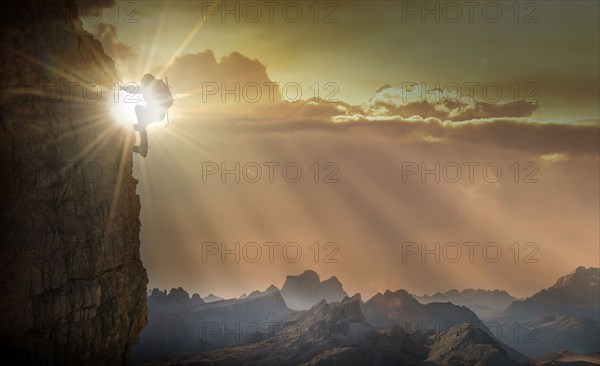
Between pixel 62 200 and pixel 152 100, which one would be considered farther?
pixel 62 200

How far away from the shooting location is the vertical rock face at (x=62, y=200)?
6962 cm

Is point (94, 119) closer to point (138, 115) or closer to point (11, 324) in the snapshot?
point (138, 115)

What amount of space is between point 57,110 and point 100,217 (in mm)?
17815

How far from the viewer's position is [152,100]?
75.2m

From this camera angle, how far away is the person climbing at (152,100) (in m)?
74.6

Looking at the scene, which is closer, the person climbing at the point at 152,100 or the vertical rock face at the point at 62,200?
the vertical rock face at the point at 62,200

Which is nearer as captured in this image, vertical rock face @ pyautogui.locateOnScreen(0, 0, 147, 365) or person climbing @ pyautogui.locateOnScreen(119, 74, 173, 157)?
vertical rock face @ pyautogui.locateOnScreen(0, 0, 147, 365)

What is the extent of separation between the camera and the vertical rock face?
6962 cm

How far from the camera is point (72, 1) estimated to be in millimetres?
78688

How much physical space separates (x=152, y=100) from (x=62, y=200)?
66.1ft

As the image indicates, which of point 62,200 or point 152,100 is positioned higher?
point 152,100

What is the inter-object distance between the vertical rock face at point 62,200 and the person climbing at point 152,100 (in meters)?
8.16

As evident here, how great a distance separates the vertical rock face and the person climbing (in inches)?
321

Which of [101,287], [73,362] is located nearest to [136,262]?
[101,287]
